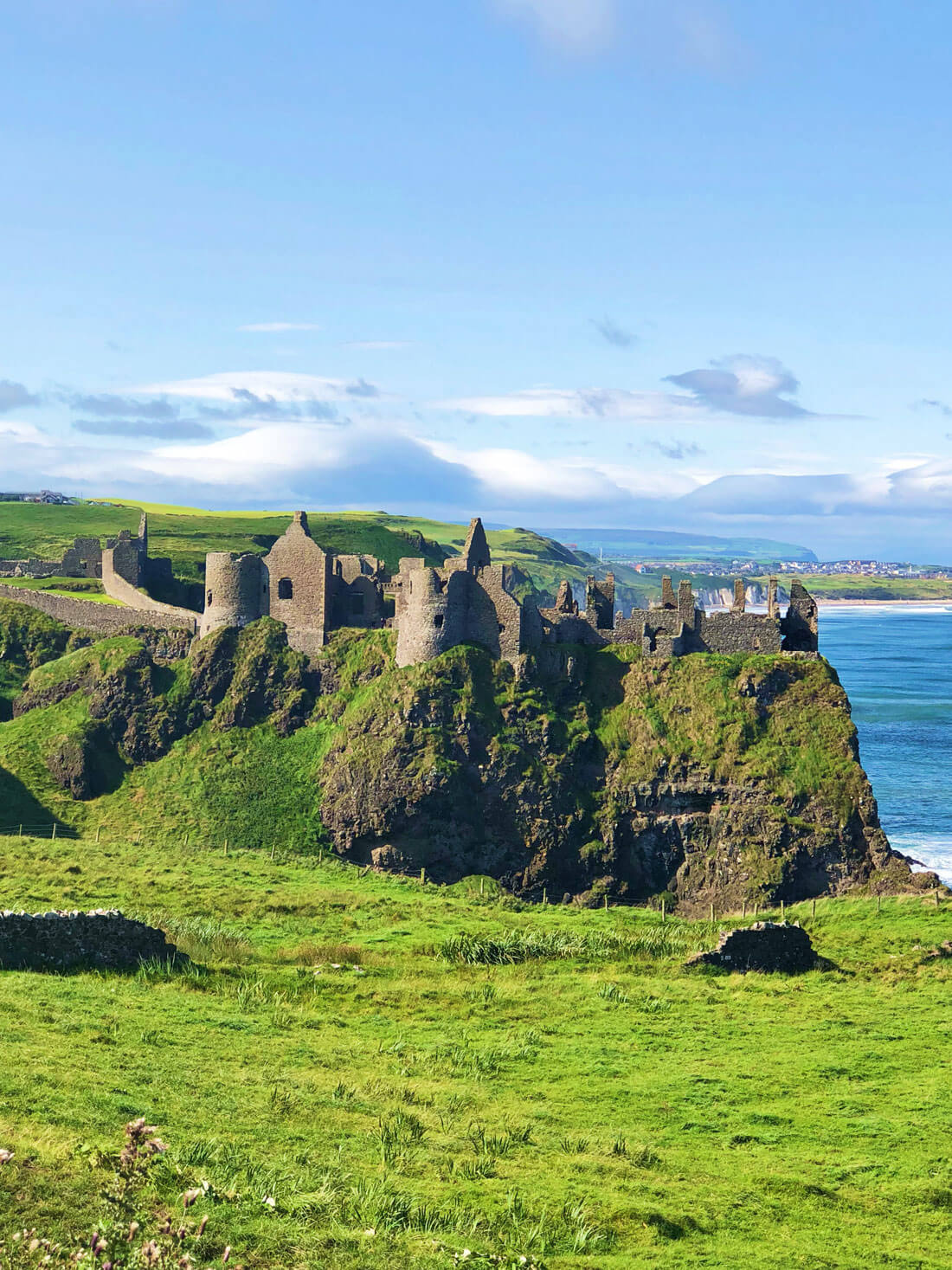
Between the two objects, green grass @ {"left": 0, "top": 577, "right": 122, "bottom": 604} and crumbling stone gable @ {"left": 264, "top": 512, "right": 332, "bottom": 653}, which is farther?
green grass @ {"left": 0, "top": 577, "right": 122, "bottom": 604}

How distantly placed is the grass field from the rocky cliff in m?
22.8

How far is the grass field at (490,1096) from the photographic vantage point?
682 inches

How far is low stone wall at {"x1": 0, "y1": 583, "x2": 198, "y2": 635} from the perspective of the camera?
277 ft

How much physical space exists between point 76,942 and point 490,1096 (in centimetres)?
1159

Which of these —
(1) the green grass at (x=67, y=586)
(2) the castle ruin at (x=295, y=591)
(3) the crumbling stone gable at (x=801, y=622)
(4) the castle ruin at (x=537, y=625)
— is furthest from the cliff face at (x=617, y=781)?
(1) the green grass at (x=67, y=586)

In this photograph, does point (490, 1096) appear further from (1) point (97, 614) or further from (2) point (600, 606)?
(1) point (97, 614)

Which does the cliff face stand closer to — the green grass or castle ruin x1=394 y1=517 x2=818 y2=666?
castle ruin x1=394 y1=517 x2=818 y2=666

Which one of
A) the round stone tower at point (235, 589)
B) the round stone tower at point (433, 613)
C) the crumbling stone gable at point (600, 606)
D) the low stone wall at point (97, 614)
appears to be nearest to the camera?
the round stone tower at point (433, 613)

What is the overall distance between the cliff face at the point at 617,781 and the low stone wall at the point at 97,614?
723 inches

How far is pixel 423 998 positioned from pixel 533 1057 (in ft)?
16.9

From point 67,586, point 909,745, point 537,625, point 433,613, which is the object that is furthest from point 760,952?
point 909,745

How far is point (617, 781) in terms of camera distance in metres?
69.3

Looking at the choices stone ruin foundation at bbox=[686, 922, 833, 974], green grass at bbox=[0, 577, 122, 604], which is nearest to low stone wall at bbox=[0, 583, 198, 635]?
green grass at bbox=[0, 577, 122, 604]

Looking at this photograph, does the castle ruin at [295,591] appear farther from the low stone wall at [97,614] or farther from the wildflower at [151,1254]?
the wildflower at [151,1254]
